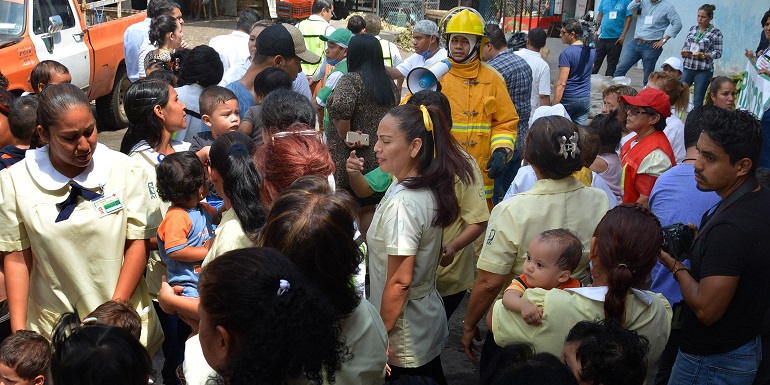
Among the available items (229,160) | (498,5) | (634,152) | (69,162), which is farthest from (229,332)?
A: (498,5)

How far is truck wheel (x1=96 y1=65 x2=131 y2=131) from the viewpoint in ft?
34.8

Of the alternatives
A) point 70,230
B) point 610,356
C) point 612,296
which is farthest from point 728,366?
point 70,230

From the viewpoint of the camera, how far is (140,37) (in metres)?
8.38

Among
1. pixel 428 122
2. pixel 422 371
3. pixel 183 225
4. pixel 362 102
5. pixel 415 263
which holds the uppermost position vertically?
pixel 428 122

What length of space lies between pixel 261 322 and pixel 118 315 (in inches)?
58.1

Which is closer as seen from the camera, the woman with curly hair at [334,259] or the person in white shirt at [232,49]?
the woman with curly hair at [334,259]

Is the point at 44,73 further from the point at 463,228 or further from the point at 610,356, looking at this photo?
the point at 610,356

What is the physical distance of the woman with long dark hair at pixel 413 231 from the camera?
326cm

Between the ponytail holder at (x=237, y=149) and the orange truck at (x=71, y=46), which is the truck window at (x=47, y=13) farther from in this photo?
the ponytail holder at (x=237, y=149)

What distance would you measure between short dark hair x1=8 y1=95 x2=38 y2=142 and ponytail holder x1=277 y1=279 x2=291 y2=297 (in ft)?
9.79

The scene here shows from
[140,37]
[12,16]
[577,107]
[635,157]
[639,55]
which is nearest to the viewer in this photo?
[635,157]

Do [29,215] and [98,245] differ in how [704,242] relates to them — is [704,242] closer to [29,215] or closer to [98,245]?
[98,245]

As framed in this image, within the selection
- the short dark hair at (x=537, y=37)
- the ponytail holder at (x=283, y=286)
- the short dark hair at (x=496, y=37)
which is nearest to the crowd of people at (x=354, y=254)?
the ponytail holder at (x=283, y=286)

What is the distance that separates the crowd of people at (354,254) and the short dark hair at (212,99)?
0.01 metres
